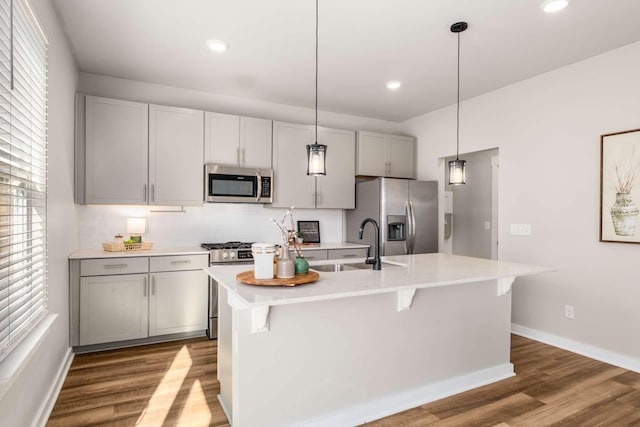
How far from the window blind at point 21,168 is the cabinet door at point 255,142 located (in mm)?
2075

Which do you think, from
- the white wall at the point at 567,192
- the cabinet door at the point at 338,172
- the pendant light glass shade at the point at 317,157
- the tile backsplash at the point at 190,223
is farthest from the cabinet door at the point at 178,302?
the white wall at the point at 567,192

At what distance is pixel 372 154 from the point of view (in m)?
4.91

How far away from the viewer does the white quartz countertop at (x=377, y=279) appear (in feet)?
5.78

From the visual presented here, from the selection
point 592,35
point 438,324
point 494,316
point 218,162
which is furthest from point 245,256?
point 592,35

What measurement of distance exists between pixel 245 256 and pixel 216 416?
5.81 feet

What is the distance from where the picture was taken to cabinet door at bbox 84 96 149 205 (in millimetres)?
3463

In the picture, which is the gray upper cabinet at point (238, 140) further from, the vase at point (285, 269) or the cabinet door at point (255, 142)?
the vase at point (285, 269)

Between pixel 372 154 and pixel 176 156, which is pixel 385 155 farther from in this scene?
pixel 176 156

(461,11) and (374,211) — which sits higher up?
(461,11)

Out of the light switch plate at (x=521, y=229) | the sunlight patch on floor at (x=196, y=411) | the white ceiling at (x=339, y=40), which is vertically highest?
the white ceiling at (x=339, y=40)

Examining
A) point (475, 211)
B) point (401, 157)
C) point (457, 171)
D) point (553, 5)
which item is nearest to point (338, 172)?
point (401, 157)

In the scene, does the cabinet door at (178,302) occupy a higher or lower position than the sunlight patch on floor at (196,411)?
higher

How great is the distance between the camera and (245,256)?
12.6ft

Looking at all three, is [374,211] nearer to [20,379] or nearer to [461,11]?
[461,11]
